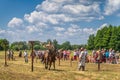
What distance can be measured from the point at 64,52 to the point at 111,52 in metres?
11.8

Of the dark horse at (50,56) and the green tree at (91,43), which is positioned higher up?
the green tree at (91,43)

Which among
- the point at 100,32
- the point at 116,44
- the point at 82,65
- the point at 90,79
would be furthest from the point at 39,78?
the point at 100,32

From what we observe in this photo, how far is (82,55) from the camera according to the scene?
Answer: 28.4 meters

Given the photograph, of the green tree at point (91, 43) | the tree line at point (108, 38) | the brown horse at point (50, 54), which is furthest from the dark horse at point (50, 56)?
the green tree at point (91, 43)

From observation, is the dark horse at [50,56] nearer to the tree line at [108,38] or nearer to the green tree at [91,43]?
the tree line at [108,38]

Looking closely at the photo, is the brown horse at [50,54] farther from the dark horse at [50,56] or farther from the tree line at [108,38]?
the tree line at [108,38]

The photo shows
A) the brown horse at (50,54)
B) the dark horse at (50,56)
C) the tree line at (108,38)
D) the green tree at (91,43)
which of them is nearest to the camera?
the brown horse at (50,54)

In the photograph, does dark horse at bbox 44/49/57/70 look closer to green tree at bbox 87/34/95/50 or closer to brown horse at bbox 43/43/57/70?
brown horse at bbox 43/43/57/70

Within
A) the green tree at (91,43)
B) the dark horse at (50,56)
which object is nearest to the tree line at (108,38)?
the green tree at (91,43)

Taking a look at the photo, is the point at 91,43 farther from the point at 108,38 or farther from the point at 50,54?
the point at 50,54

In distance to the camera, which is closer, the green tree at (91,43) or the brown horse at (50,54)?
the brown horse at (50,54)

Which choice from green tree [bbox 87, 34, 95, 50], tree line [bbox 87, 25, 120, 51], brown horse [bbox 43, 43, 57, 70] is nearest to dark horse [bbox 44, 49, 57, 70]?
brown horse [bbox 43, 43, 57, 70]

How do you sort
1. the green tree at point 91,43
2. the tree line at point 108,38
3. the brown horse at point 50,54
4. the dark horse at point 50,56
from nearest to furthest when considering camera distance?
the brown horse at point 50,54
the dark horse at point 50,56
the tree line at point 108,38
the green tree at point 91,43

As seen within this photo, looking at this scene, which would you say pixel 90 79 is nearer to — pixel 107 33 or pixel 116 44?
pixel 116 44
